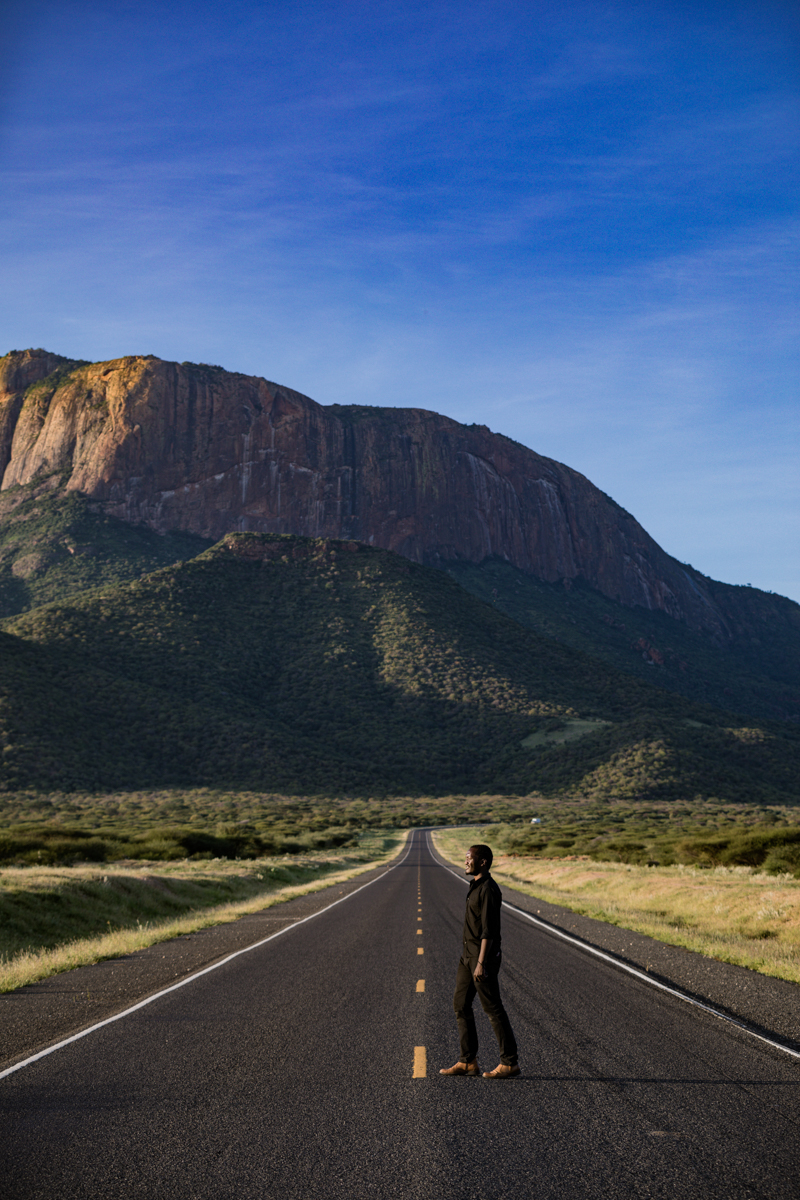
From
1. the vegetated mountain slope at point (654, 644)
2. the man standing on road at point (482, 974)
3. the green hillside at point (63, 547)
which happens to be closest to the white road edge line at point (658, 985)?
the man standing on road at point (482, 974)

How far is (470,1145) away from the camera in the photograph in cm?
593

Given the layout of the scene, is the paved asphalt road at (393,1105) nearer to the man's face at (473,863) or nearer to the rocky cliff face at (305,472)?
the man's face at (473,863)

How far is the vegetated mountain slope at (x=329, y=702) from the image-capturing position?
7475cm

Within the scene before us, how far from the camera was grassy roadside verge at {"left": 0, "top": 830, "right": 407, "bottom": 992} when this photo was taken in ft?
52.7

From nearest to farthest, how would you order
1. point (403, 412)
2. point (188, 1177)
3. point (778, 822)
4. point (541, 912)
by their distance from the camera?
point (188, 1177)
point (541, 912)
point (778, 822)
point (403, 412)

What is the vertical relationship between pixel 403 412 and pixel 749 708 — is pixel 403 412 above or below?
above

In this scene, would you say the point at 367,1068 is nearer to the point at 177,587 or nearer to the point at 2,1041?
the point at 2,1041

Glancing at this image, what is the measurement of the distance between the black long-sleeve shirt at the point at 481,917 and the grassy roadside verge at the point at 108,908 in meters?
7.98

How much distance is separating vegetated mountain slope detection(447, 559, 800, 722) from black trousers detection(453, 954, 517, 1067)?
120 meters

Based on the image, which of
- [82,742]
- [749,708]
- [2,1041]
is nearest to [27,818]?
[82,742]

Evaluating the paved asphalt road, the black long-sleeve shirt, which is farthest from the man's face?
the paved asphalt road

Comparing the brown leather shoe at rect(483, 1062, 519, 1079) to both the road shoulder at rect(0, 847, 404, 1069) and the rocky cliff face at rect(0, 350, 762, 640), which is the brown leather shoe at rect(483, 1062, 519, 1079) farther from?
the rocky cliff face at rect(0, 350, 762, 640)

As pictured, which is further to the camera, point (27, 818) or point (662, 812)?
point (662, 812)

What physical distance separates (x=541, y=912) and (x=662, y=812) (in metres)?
49.7
